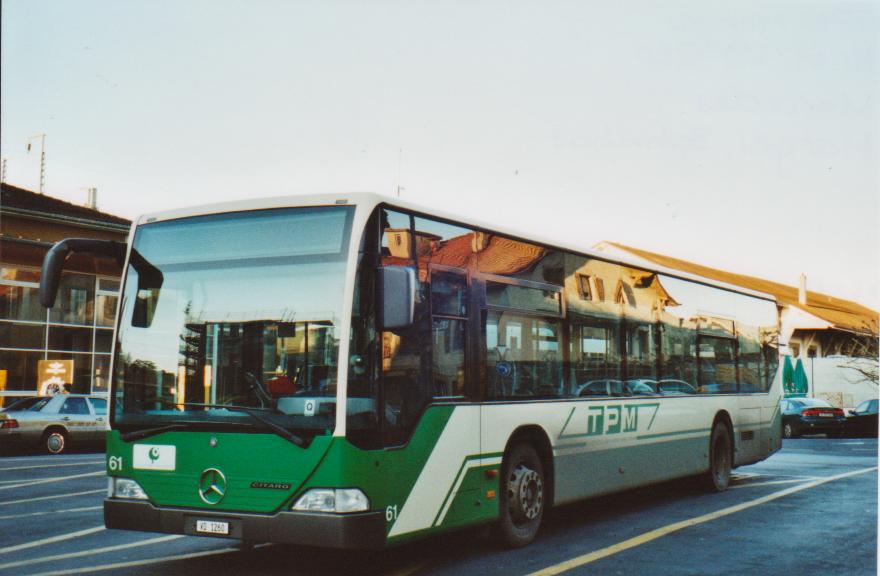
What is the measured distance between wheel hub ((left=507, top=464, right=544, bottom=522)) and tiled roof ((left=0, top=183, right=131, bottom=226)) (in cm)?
2309

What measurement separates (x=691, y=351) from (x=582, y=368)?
3.25m

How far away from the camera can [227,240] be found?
7.44 metres

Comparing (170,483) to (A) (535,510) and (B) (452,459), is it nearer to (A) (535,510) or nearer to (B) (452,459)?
(B) (452,459)

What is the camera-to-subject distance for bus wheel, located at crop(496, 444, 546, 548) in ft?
28.4

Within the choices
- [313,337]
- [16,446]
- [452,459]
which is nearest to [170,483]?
[313,337]

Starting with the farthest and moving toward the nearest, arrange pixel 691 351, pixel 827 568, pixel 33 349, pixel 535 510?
pixel 33 349 < pixel 691 351 < pixel 535 510 < pixel 827 568

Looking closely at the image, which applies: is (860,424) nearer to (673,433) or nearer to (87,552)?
(673,433)

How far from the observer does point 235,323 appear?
7238 mm

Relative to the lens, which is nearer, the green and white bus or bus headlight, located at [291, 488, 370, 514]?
bus headlight, located at [291, 488, 370, 514]

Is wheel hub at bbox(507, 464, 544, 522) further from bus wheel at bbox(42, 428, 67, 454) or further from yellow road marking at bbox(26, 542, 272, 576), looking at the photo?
bus wheel at bbox(42, 428, 67, 454)

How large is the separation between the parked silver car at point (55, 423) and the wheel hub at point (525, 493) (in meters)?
16.0

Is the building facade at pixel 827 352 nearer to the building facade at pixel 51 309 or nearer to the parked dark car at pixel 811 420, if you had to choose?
the parked dark car at pixel 811 420

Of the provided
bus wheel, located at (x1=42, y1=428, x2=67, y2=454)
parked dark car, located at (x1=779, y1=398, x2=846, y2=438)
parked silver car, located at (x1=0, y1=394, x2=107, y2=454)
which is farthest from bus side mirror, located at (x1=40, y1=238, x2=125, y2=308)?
parked dark car, located at (x1=779, y1=398, x2=846, y2=438)

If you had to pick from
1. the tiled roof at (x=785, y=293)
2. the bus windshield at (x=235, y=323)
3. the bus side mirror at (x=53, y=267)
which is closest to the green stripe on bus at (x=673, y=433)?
the bus windshield at (x=235, y=323)
